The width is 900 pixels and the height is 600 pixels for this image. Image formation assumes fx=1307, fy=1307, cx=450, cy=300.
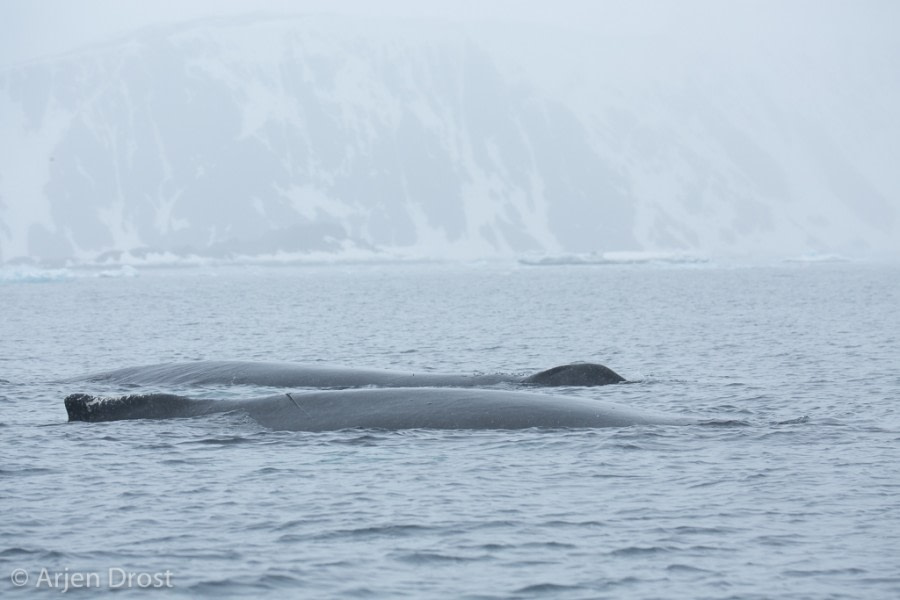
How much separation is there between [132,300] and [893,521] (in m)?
62.6

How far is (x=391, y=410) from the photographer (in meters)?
18.2

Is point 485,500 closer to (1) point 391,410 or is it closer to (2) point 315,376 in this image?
(1) point 391,410

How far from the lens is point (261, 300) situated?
69.1 m

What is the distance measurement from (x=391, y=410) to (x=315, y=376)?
5.68 m

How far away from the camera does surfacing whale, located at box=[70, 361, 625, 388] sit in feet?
74.7

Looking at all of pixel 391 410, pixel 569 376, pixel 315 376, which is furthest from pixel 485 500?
pixel 315 376

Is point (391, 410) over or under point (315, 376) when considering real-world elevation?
under

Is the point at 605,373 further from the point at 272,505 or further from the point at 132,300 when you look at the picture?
the point at 132,300

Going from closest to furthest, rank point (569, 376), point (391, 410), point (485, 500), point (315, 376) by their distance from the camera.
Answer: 1. point (485, 500)
2. point (391, 410)
3. point (569, 376)
4. point (315, 376)

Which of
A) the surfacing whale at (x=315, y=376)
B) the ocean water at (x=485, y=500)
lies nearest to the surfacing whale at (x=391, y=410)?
the ocean water at (x=485, y=500)

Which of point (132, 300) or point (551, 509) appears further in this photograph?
point (132, 300)

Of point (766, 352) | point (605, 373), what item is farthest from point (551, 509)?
point (766, 352)

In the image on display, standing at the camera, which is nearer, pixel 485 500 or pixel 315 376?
pixel 485 500

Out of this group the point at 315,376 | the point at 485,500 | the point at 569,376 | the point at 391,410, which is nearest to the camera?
the point at 485,500
